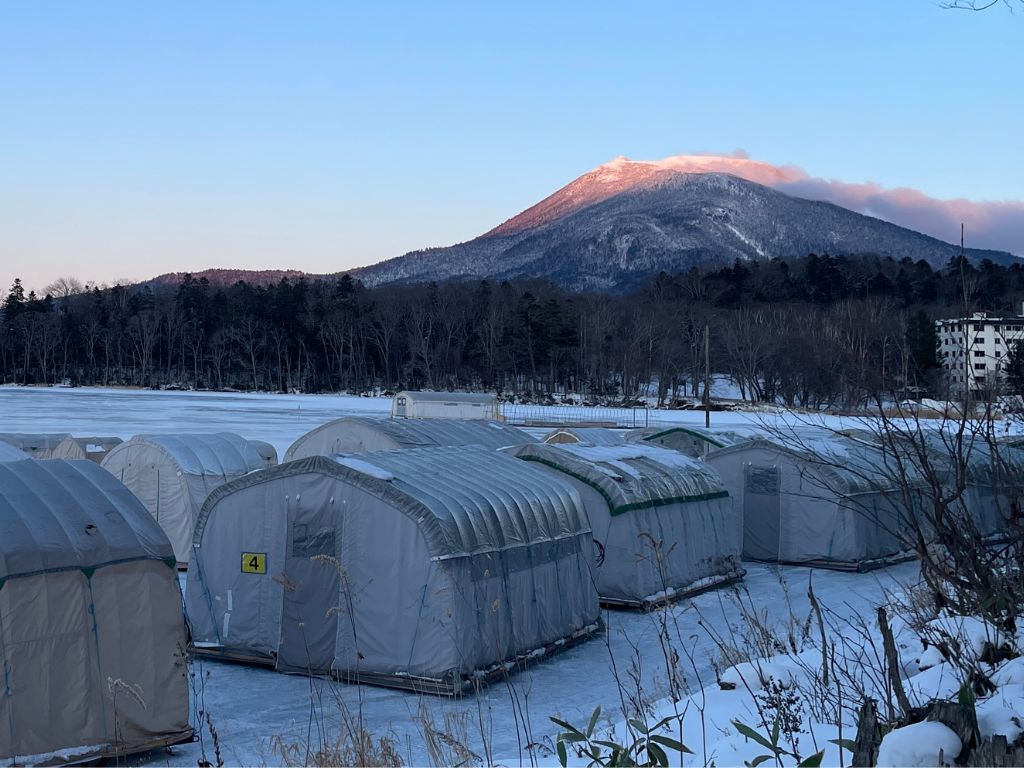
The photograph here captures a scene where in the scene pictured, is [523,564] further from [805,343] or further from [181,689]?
[805,343]

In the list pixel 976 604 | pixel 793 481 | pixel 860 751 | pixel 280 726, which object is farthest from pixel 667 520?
pixel 860 751

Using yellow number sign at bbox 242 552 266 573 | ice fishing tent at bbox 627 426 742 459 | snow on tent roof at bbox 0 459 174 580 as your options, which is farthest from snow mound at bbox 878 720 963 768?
ice fishing tent at bbox 627 426 742 459

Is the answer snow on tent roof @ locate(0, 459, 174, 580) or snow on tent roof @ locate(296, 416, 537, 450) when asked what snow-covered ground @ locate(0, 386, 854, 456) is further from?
snow on tent roof @ locate(0, 459, 174, 580)

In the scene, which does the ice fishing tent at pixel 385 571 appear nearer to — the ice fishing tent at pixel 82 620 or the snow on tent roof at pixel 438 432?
the ice fishing tent at pixel 82 620

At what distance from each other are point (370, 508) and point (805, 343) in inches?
2346

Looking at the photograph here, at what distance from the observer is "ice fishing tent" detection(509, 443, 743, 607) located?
16.6 m

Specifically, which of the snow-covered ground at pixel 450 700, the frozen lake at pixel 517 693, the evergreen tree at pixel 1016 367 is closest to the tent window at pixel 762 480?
the frozen lake at pixel 517 693

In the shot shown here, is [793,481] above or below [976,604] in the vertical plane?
below

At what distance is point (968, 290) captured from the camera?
5160 millimetres

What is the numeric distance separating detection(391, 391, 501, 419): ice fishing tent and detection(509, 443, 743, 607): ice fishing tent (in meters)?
30.7

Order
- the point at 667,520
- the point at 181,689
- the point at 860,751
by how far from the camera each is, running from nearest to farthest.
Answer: the point at 860,751 → the point at 181,689 → the point at 667,520

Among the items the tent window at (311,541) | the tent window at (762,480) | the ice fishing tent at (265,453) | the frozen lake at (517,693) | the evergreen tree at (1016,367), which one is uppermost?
the evergreen tree at (1016,367)

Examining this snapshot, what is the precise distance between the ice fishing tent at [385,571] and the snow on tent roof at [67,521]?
7.98ft

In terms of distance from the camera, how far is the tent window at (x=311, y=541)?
12398 mm
